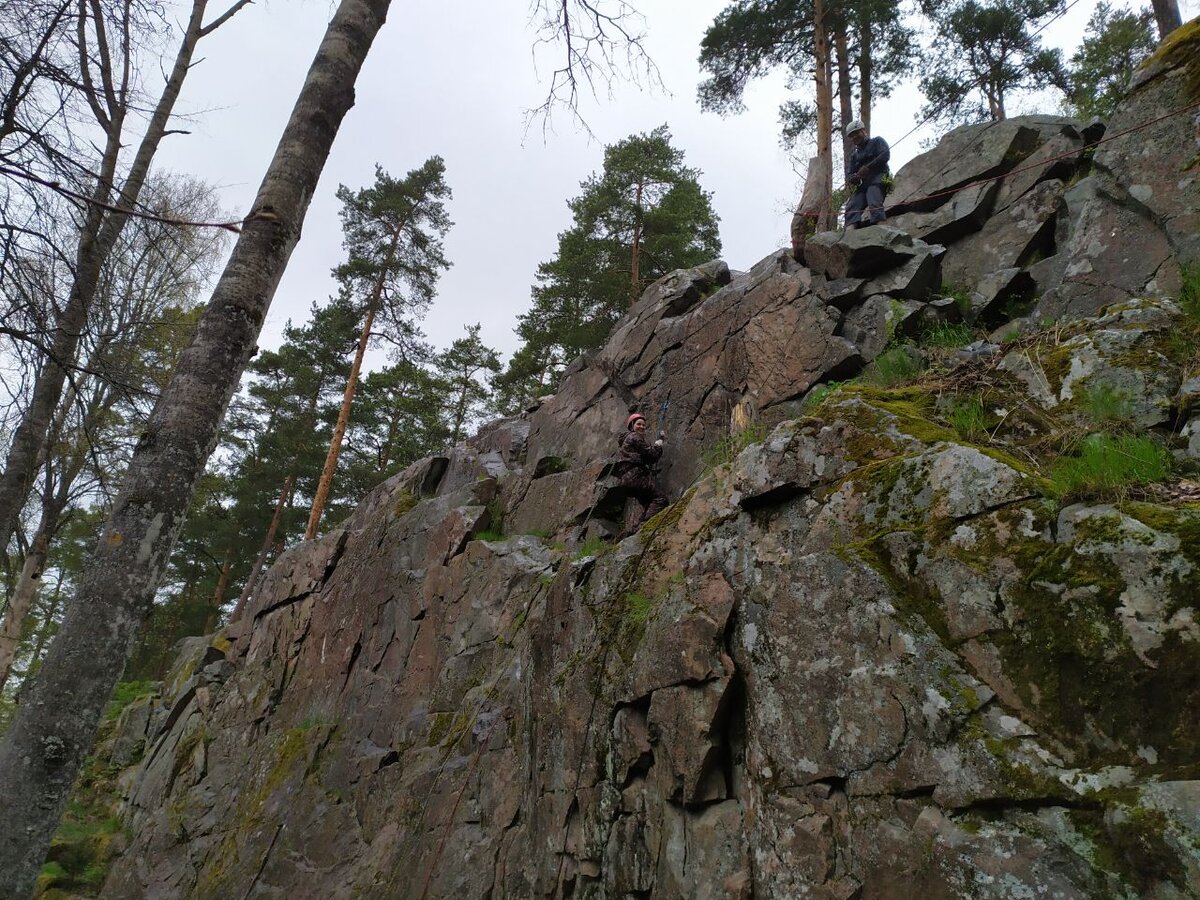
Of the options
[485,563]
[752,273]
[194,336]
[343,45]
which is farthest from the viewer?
[752,273]

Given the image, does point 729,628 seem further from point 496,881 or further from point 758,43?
point 758,43

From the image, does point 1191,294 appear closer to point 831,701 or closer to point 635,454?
point 831,701

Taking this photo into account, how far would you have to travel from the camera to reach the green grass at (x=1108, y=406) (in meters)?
4.38

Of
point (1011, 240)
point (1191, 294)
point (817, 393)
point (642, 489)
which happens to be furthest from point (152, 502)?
point (1011, 240)

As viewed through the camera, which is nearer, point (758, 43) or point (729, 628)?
point (729, 628)

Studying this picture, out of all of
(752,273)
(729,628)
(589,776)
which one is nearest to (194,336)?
(729,628)

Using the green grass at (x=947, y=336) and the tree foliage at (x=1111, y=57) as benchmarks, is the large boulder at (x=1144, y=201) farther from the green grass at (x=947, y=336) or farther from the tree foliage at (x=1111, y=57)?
the tree foliage at (x=1111, y=57)

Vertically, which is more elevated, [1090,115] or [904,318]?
[1090,115]

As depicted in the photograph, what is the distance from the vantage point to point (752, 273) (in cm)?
1113

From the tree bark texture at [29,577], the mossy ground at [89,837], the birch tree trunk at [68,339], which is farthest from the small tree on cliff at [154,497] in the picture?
the tree bark texture at [29,577]

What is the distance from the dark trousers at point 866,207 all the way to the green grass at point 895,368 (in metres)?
3.85

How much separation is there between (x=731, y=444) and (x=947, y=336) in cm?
291

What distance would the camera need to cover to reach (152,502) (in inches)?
131

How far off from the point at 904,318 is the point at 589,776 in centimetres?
667
